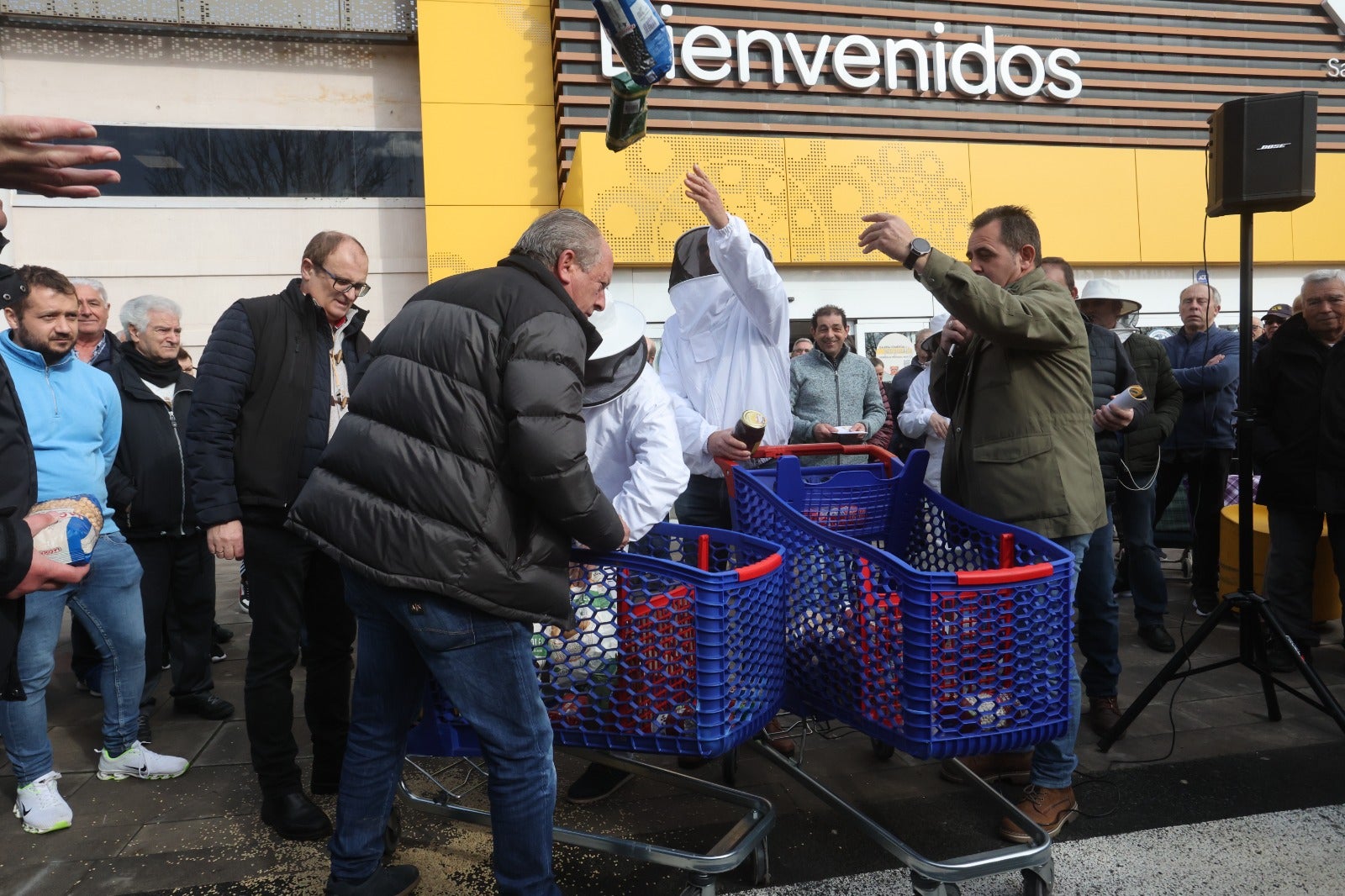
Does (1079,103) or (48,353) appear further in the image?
(1079,103)

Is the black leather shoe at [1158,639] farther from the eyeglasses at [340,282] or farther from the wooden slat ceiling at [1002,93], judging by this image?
the wooden slat ceiling at [1002,93]

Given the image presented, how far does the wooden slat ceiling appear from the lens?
40.8ft

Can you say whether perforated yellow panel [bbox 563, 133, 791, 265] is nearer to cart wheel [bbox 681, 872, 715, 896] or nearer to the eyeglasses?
the eyeglasses

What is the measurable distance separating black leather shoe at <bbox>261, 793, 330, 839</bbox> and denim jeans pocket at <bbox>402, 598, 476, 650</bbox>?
127cm

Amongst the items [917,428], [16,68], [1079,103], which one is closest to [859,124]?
[1079,103]

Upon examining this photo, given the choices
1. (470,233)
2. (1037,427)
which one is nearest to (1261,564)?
(1037,427)

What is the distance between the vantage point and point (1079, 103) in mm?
13734

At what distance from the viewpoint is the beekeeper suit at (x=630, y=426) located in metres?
2.58

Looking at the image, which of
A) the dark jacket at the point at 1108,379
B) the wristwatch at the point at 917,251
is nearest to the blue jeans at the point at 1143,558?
the dark jacket at the point at 1108,379

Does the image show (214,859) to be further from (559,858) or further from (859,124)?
(859,124)

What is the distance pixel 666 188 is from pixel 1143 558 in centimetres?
807

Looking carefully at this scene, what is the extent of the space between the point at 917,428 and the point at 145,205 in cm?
1197

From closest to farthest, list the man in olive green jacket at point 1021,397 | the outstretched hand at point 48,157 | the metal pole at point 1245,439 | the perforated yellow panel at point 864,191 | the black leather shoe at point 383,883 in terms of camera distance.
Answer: the outstretched hand at point 48,157
the black leather shoe at point 383,883
the man in olive green jacket at point 1021,397
the metal pole at point 1245,439
the perforated yellow panel at point 864,191

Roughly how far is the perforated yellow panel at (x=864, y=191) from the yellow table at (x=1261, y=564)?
24.0 feet
